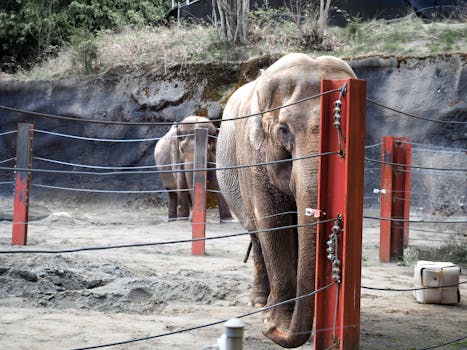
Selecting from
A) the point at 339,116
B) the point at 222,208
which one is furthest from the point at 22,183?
the point at 339,116

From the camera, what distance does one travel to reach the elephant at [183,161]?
1418cm

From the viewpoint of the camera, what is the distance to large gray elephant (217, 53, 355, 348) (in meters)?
4.64

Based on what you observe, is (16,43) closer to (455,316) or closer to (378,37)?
(378,37)

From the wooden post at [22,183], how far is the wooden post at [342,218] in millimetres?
7140

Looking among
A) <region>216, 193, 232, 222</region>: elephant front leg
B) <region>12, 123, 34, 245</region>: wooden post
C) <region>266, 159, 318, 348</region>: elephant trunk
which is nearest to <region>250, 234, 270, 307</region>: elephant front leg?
<region>266, 159, 318, 348</region>: elephant trunk

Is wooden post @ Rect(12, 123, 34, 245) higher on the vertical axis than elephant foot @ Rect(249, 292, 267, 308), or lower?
higher

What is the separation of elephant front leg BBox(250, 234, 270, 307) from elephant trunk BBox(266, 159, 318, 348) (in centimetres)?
228

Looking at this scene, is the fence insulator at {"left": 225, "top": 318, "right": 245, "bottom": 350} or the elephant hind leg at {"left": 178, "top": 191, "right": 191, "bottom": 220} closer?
the fence insulator at {"left": 225, "top": 318, "right": 245, "bottom": 350}

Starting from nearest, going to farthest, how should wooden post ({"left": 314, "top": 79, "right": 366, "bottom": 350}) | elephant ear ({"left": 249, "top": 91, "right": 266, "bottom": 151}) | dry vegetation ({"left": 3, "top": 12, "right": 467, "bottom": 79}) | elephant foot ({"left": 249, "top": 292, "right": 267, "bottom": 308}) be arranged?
wooden post ({"left": 314, "top": 79, "right": 366, "bottom": 350}) < elephant ear ({"left": 249, "top": 91, "right": 266, "bottom": 151}) < elephant foot ({"left": 249, "top": 292, "right": 267, "bottom": 308}) < dry vegetation ({"left": 3, "top": 12, "right": 467, "bottom": 79})

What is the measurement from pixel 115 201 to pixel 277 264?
12.7m

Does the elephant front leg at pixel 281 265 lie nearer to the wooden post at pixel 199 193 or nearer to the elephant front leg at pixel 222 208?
the wooden post at pixel 199 193

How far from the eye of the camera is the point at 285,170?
5.30 meters

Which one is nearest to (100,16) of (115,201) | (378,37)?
(115,201)

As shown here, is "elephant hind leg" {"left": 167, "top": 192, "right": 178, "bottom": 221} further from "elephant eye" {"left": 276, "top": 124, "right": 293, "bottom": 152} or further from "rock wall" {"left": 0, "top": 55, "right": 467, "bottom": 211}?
"elephant eye" {"left": 276, "top": 124, "right": 293, "bottom": 152}
